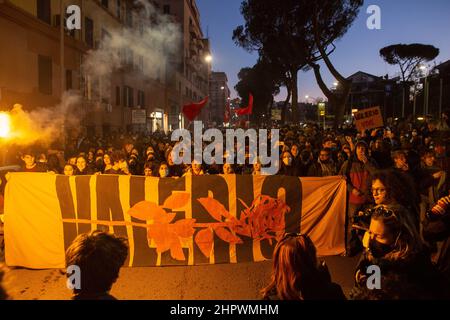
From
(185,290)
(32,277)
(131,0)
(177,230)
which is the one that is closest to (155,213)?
(177,230)

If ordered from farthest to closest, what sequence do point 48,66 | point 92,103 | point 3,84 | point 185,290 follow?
1. point 92,103
2. point 48,66
3. point 3,84
4. point 185,290

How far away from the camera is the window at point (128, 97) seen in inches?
1267

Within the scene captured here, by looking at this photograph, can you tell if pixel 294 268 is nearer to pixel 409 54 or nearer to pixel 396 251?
pixel 396 251

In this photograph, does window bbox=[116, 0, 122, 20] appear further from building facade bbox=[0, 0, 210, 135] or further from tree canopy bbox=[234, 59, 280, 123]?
tree canopy bbox=[234, 59, 280, 123]

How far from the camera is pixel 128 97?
→ 33.0 meters

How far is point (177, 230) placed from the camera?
19.1ft

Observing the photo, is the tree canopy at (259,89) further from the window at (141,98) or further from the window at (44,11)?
the window at (44,11)

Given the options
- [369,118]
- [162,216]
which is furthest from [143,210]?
[369,118]

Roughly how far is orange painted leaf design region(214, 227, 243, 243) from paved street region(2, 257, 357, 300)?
13.5 inches

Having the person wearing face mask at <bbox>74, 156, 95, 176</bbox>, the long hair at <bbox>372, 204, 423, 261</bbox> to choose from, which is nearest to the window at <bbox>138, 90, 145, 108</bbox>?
the person wearing face mask at <bbox>74, 156, 95, 176</bbox>

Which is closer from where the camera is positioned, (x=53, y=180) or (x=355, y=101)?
(x=53, y=180)

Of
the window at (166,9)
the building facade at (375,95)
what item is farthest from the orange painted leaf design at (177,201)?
the window at (166,9)

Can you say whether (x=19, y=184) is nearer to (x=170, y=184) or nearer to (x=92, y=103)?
(x=170, y=184)

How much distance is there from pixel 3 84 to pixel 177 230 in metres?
13.3
